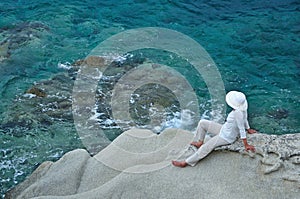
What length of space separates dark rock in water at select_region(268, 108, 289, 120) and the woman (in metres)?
4.64

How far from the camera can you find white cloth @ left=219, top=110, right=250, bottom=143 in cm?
623

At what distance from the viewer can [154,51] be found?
14.0m

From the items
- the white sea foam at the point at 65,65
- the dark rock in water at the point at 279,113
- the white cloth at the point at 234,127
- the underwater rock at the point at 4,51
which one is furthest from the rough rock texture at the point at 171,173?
the underwater rock at the point at 4,51

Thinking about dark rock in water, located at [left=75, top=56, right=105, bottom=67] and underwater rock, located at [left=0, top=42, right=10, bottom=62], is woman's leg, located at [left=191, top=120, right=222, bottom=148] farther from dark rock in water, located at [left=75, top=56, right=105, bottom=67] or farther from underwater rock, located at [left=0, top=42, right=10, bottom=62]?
underwater rock, located at [left=0, top=42, right=10, bottom=62]

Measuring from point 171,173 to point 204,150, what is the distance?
0.56m

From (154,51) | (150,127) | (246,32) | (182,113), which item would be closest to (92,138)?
(150,127)

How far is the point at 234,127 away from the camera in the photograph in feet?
20.7

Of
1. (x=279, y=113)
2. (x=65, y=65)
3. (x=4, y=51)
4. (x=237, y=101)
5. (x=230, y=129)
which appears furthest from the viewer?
(x=4, y=51)

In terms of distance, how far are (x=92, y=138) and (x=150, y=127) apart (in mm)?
1371

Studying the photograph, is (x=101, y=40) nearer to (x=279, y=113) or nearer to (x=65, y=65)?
(x=65, y=65)

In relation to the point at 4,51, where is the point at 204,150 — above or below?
above

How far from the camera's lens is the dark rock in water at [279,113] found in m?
11.0

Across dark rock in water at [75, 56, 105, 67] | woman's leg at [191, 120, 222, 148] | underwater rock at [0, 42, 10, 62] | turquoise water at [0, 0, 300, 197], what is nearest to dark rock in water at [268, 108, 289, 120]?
turquoise water at [0, 0, 300, 197]

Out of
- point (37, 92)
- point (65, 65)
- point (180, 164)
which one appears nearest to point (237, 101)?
point (180, 164)
